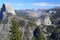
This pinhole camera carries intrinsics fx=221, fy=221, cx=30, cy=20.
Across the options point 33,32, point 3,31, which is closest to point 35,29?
point 33,32

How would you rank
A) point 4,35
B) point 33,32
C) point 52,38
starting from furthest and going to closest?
point 33,32 < point 52,38 < point 4,35

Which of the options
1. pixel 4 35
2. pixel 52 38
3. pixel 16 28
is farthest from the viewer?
pixel 52 38

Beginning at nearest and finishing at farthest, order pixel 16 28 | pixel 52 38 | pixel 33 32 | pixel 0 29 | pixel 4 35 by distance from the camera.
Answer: pixel 16 28
pixel 4 35
pixel 0 29
pixel 52 38
pixel 33 32

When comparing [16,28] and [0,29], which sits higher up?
[16,28]

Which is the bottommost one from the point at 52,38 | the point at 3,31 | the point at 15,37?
the point at 52,38

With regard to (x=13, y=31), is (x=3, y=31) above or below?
below

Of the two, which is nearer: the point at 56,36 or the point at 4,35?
the point at 4,35

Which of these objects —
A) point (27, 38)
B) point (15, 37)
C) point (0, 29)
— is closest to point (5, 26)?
point (0, 29)

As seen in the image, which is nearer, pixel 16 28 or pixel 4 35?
pixel 16 28

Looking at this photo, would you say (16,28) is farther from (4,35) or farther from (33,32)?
(33,32)
